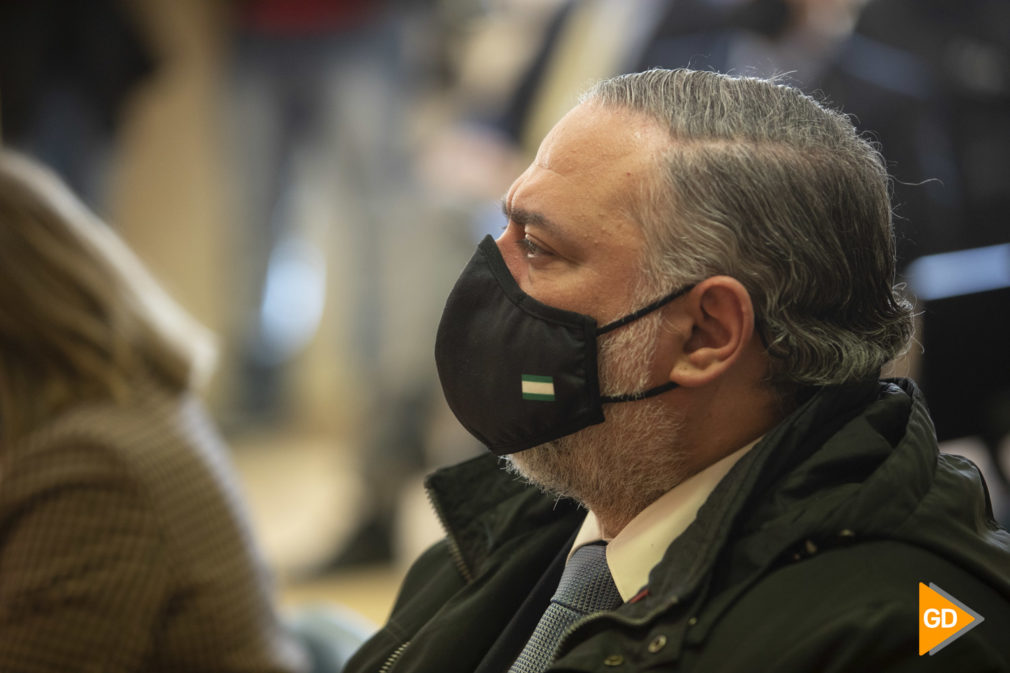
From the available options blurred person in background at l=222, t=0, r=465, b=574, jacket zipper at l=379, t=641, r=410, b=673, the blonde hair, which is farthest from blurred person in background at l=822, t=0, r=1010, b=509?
blurred person in background at l=222, t=0, r=465, b=574

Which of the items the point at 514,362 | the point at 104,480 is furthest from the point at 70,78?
the point at 514,362

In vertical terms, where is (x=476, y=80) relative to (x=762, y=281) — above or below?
above

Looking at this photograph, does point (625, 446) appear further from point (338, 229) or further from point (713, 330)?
point (338, 229)

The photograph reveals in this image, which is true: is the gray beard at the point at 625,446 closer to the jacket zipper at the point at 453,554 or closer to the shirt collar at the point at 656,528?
the shirt collar at the point at 656,528

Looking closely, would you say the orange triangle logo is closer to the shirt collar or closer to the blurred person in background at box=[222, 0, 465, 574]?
the shirt collar

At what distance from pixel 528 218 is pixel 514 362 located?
0.66ft

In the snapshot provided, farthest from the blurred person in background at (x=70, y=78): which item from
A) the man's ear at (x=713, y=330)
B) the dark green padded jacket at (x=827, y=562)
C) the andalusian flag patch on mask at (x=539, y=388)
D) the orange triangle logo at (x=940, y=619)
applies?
the orange triangle logo at (x=940, y=619)

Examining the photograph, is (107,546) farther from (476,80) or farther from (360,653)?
(476,80)

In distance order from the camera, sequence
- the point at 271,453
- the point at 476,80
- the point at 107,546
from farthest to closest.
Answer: the point at 271,453 < the point at 476,80 < the point at 107,546

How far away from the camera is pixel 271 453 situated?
22.7ft

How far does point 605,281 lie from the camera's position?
133 cm

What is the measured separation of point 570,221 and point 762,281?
261mm

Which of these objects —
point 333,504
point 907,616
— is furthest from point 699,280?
point 333,504

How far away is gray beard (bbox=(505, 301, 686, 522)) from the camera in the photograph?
1.31 meters
